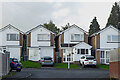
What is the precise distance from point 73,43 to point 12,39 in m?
10.6

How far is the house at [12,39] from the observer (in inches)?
1828

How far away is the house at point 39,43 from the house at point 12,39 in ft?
5.24

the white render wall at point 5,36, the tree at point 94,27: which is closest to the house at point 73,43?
the white render wall at point 5,36

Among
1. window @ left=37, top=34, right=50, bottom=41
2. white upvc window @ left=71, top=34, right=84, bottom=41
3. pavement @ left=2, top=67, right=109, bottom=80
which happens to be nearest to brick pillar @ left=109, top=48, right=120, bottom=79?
pavement @ left=2, top=67, right=109, bottom=80

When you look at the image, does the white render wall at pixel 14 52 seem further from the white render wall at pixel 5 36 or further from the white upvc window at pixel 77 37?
the white upvc window at pixel 77 37

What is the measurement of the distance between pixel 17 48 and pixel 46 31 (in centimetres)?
579

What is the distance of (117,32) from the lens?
4666cm

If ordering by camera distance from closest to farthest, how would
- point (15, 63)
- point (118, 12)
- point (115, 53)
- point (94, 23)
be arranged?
1. point (115, 53)
2. point (15, 63)
3. point (118, 12)
4. point (94, 23)

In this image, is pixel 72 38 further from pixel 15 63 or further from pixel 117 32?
pixel 15 63

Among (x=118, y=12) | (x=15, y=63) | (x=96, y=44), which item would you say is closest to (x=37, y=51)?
(x=96, y=44)

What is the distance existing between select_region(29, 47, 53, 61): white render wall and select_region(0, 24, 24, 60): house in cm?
201

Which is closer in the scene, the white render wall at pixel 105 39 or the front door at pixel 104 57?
the front door at pixel 104 57

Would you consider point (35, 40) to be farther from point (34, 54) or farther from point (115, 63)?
point (115, 63)

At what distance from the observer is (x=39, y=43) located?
46812 millimetres
